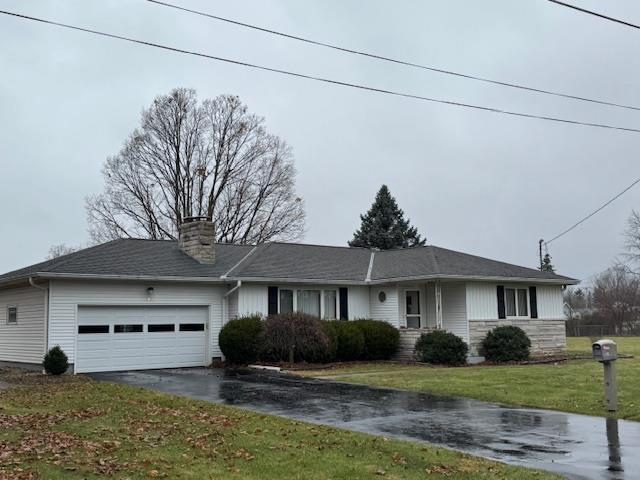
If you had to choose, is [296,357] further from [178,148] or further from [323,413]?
[178,148]

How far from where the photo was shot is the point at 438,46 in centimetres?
1431

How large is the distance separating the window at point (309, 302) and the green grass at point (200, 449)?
12.4 m

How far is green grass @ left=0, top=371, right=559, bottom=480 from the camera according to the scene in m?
7.04

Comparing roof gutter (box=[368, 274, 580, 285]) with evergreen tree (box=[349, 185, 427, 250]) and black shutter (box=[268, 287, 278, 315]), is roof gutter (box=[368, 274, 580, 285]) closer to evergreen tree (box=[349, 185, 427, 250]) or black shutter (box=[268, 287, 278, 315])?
black shutter (box=[268, 287, 278, 315])

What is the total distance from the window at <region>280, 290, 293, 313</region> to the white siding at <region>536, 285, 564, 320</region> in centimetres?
978

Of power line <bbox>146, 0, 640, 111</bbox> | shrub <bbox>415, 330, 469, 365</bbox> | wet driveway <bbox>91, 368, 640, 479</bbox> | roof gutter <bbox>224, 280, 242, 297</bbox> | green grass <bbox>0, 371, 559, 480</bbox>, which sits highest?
power line <bbox>146, 0, 640, 111</bbox>

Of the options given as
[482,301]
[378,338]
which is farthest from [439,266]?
[378,338]

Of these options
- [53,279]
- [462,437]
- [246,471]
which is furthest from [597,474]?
[53,279]

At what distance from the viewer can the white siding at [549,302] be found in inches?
1022

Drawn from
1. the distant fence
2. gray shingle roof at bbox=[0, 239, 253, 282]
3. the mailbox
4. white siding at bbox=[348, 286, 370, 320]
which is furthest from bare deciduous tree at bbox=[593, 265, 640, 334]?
the mailbox

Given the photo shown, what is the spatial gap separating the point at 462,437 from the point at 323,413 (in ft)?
9.65

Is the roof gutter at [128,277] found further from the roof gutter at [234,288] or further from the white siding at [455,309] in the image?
the white siding at [455,309]

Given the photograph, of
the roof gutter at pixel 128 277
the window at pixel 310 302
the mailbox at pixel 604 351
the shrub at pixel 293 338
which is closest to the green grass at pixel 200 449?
the mailbox at pixel 604 351

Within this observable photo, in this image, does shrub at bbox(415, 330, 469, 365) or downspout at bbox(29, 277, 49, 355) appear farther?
shrub at bbox(415, 330, 469, 365)
